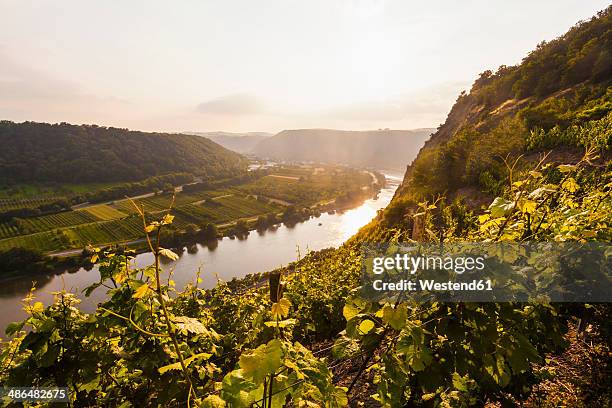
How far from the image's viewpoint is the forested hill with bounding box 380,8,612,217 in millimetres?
17891

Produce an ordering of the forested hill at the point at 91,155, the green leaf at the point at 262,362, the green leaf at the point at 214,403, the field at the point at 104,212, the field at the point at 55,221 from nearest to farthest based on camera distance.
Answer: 1. the green leaf at the point at 262,362
2. the green leaf at the point at 214,403
3. the field at the point at 55,221
4. the field at the point at 104,212
5. the forested hill at the point at 91,155

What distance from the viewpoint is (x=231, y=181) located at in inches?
5477

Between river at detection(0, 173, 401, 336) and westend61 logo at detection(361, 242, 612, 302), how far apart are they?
41839mm

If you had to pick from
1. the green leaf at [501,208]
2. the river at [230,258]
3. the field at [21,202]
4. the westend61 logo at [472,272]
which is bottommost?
the river at [230,258]

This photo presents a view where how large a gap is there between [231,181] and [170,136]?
65.6 meters

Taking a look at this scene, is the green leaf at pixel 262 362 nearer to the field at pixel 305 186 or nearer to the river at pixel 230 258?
the river at pixel 230 258

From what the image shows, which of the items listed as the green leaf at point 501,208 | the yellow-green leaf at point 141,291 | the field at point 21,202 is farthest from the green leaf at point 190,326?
the field at point 21,202

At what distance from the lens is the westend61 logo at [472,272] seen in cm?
192

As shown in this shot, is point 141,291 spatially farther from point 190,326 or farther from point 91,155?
point 91,155

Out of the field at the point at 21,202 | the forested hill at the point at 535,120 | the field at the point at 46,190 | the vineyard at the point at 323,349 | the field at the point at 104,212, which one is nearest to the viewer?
the vineyard at the point at 323,349

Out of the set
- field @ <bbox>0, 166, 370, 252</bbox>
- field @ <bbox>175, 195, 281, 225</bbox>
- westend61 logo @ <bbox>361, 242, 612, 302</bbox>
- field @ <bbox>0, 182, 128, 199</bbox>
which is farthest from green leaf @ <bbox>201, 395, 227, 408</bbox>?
field @ <bbox>0, 182, 128, 199</bbox>

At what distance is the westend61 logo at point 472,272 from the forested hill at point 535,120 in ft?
44.5

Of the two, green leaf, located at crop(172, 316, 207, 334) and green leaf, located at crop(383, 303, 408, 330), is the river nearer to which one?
green leaf, located at crop(172, 316, 207, 334)

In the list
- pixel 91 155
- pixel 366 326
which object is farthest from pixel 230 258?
pixel 91 155
